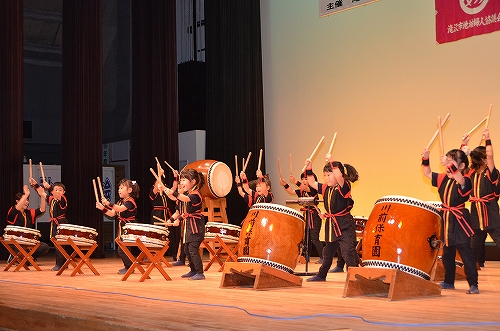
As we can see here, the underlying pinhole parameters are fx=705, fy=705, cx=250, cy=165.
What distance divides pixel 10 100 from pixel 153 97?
189cm

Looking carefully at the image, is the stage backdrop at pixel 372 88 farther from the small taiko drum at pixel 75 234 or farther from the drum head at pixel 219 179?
the small taiko drum at pixel 75 234

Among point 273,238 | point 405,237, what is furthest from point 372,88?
point 405,237

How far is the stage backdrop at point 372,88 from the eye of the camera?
759cm

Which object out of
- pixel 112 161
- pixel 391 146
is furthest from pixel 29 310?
pixel 112 161

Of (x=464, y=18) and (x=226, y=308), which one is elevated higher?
(x=464, y=18)

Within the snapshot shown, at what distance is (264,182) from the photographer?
22.7 feet

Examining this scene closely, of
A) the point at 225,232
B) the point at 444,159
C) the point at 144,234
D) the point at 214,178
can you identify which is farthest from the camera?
the point at 214,178

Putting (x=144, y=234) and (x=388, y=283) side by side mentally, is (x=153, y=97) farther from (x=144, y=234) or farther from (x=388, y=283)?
(x=388, y=283)

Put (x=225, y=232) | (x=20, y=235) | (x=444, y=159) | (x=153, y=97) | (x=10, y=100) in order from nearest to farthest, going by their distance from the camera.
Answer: (x=444, y=159)
(x=225, y=232)
(x=20, y=235)
(x=10, y=100)
(x=153, y=97)

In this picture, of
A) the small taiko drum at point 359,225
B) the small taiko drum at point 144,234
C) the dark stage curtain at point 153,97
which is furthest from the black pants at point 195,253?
the dark stage curtain at point 153,97

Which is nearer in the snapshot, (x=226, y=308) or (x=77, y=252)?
(x=226, y=308)

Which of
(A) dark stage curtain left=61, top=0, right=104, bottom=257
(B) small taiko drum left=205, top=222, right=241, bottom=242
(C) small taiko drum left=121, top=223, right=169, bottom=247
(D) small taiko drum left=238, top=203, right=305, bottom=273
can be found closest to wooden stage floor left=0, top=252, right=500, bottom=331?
(D) small taiko drum left=238, top=203, right=305, bottom=273

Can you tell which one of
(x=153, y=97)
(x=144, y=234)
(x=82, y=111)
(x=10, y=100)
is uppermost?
(x=153, y=97)

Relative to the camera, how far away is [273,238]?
489 cm
